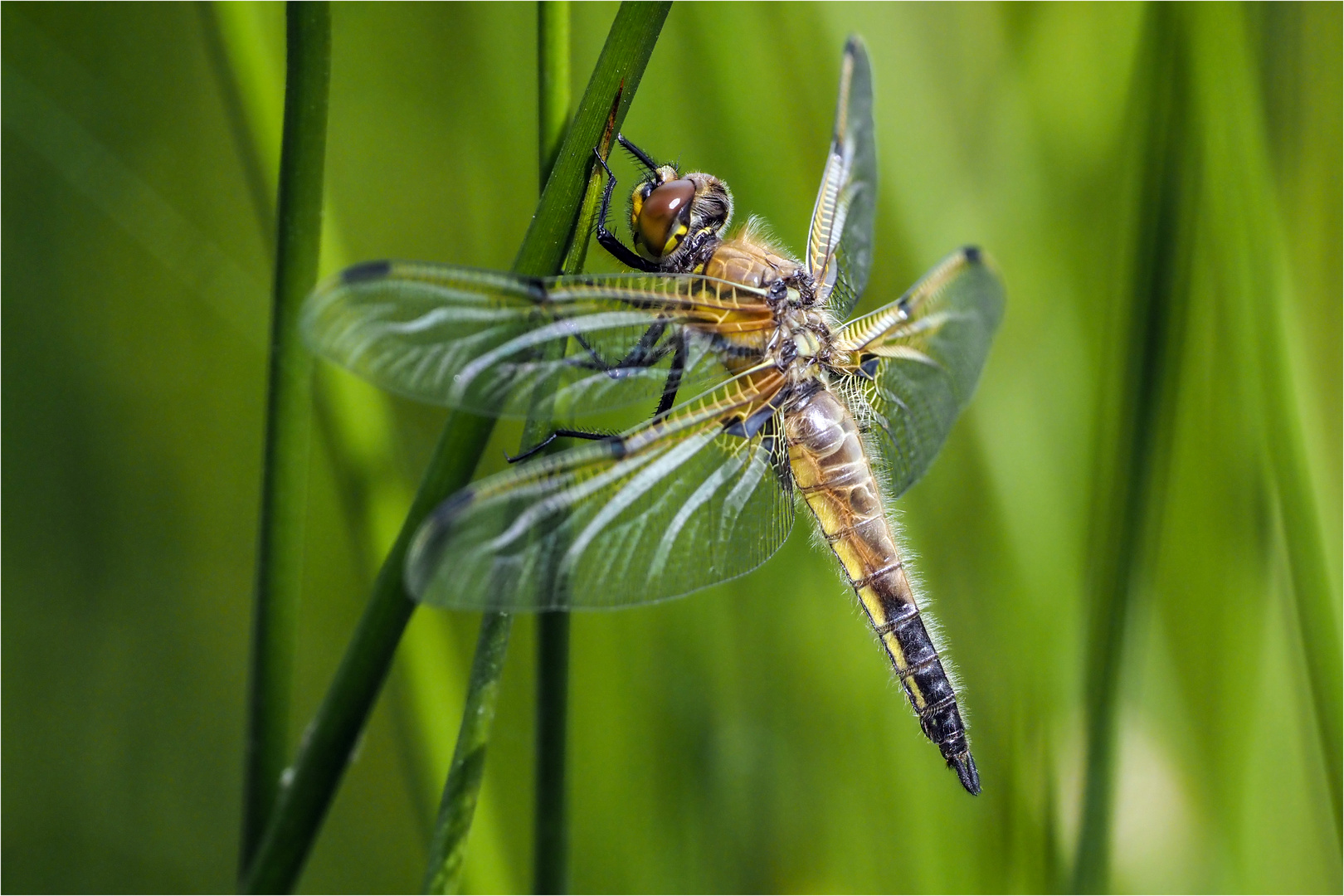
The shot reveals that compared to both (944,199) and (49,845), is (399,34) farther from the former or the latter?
(49,845)

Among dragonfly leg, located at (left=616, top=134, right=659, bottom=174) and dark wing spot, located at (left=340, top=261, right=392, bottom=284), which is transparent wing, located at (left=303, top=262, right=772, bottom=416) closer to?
dark wing spot, located at (left=340, top=261, right=392, bottom=284)

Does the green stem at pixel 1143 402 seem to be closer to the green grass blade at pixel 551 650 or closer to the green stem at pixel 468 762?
the green grass blade at pixel 551 650

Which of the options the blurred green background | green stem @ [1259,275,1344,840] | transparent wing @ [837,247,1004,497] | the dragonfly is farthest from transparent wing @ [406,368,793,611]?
green stem @ [1259,275,1344,840]

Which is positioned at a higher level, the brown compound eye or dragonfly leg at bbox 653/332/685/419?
the brown compound eye

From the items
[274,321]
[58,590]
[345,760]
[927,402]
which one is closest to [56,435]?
[58,590]

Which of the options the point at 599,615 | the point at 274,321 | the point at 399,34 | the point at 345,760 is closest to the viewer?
the point at 345,760

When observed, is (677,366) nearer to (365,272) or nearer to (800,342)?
(800,342)

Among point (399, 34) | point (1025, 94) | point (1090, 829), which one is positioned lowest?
point (1090, 829)
